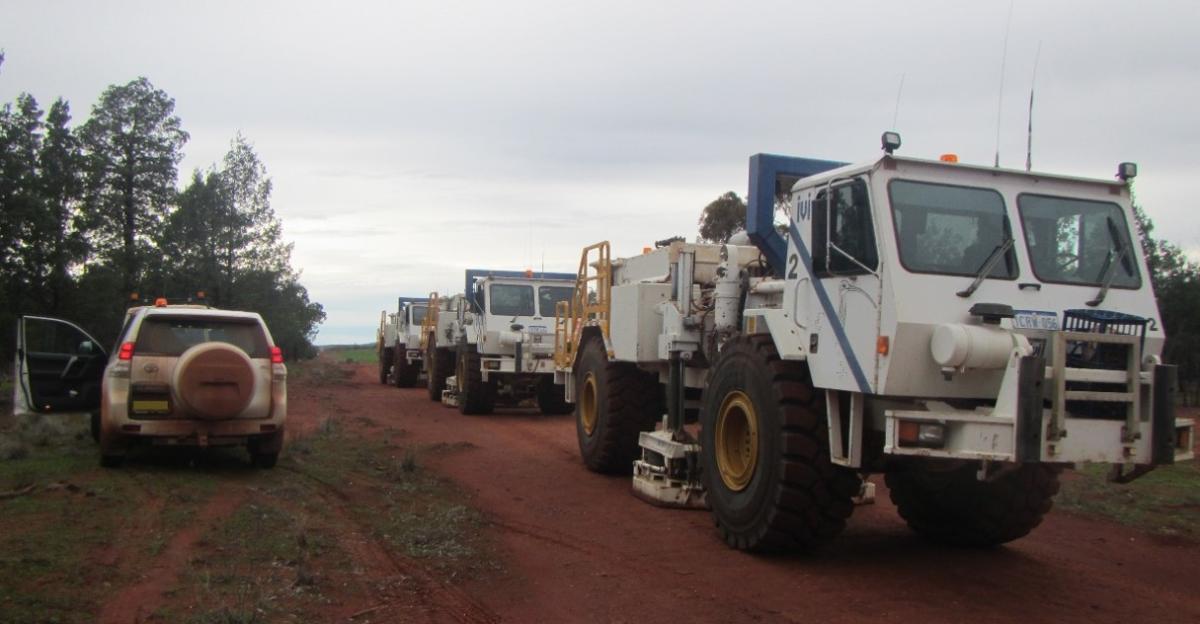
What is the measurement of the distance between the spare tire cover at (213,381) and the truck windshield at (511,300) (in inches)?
371

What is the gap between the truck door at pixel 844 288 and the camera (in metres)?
6.32

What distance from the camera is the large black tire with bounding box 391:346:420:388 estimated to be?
2905cm

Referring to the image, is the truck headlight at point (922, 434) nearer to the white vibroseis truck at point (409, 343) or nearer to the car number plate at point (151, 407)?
the car number plate at point (151, 407)

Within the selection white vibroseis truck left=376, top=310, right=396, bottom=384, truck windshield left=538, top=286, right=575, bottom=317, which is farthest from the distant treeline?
truck windshield left=538, top=286, right=575, bottom=317

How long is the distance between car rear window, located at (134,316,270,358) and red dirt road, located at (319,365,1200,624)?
2971 millimetres

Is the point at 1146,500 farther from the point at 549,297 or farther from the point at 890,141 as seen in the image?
the point at 549,297

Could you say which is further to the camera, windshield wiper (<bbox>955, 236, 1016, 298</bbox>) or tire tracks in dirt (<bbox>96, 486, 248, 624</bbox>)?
windshield wiper (<bbox>955, 236, 1016, 298</bbox>)

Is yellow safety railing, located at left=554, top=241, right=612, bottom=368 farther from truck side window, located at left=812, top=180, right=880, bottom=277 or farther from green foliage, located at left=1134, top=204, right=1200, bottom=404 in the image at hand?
green foliage, located at left=1134, top=204, right=1200, bottom=404

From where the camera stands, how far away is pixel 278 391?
10062 millimetres

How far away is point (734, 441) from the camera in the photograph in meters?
7.80

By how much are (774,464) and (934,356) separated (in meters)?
1.45

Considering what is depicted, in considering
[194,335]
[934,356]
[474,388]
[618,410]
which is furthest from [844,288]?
[474,388]

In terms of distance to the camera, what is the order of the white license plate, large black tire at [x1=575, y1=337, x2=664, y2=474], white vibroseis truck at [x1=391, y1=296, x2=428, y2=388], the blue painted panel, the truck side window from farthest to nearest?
1. white vibroseis truck at [x1=391, y1=296, x2=428, y2=388]
2. large black tire at [x1=575, y1=337, x2=664, y2=474]
3. the blue painted panel
4. the truck side window
5. the white license plate

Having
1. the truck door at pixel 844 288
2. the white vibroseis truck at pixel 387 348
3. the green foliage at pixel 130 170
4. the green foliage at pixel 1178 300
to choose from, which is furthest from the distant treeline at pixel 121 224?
the green foliage at pixel 1178 300
